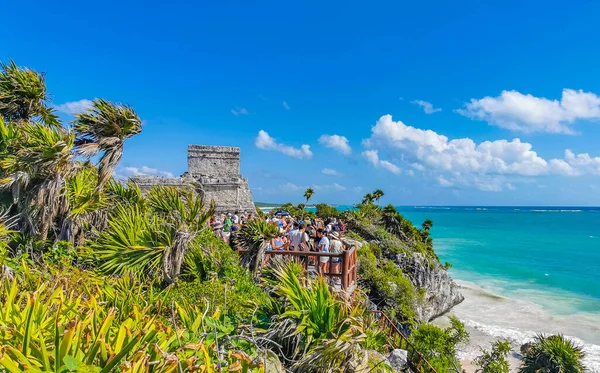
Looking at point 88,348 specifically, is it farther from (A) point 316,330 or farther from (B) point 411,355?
(B) point 411,355

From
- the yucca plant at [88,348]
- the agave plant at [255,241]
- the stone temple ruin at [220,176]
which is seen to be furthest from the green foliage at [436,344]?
the stone temple ruin at [220,176]

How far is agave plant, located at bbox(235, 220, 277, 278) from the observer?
20.5 feet

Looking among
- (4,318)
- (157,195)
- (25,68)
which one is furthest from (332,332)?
(25,68)

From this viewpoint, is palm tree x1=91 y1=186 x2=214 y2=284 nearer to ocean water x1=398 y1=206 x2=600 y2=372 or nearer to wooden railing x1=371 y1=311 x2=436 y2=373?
wooden railing x1=371 y1=311 x2=436 y2=373

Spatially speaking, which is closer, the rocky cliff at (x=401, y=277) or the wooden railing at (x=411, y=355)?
the wooden railing at (x=411, y=355)

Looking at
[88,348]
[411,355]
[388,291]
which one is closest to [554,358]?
[411,355]

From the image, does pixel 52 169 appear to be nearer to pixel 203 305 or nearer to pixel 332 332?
pixel 203 305

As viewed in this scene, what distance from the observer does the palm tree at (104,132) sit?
6.14 meters

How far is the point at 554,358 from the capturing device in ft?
33.7

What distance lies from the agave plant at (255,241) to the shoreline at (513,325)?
1200 cm

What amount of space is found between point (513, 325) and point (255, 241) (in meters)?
20.2

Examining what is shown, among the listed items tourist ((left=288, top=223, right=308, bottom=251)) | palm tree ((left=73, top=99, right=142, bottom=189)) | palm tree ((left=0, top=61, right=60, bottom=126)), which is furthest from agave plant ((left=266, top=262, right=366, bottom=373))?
palm tree ((left=0, top=61, right=60, bottom=126))

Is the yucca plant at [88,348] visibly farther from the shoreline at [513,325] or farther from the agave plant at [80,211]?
the shoreline at [513,325]

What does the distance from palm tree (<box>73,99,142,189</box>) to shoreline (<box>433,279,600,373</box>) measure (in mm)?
14844
